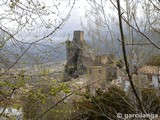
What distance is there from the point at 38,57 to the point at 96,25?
6.66m

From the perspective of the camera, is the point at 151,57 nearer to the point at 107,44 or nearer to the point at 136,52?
the point at 136,52

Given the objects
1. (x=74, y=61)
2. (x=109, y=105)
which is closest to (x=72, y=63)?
(x=74, y=61)

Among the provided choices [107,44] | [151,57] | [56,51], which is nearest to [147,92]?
[151,57]

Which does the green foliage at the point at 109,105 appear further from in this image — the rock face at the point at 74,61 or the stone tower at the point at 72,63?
the stone tower at the point at 72,63

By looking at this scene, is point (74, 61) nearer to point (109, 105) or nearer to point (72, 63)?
point (72, 63)

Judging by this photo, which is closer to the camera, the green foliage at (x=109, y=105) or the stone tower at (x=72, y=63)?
the stone tower at (x=72, y=63)

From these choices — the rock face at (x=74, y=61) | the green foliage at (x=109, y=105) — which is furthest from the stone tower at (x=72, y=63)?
the green foliage at (x=109, y=105)

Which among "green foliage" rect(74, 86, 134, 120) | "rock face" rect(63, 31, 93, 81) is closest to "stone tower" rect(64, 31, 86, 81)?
"rock face" rect(63, 31, 93, 81)

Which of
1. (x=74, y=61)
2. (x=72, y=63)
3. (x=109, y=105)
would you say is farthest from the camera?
(x=109, y=105)

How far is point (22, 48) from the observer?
2.61 metres

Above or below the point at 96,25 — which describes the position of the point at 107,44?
below

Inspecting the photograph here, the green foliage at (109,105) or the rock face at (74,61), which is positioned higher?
the rock face at (74,61)

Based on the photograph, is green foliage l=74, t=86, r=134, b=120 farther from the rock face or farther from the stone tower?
the stone tower

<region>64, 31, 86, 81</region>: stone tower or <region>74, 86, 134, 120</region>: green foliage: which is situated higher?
<region>64, 31, 86, 81</region>: stone tower
